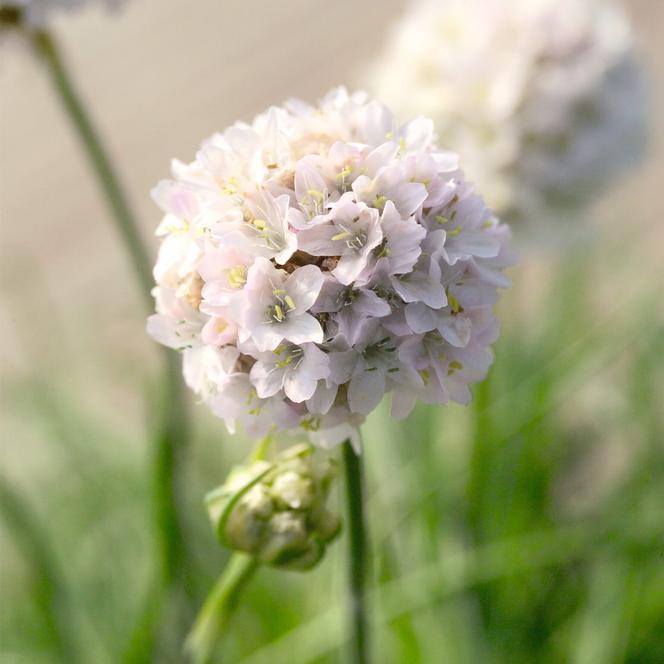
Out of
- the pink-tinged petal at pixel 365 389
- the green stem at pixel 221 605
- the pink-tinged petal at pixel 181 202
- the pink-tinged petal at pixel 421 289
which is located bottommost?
the green stem at pixel 221 605

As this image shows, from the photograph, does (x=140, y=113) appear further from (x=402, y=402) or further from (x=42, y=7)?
(x=402, y=402)

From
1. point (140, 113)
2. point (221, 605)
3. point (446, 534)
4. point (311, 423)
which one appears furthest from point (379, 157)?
point (140, 113)

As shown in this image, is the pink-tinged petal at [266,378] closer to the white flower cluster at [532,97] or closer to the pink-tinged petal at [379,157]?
the pink-tinged petal at [379,157]

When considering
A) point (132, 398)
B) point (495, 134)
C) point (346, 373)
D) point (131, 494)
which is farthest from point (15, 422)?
point (346, 373)

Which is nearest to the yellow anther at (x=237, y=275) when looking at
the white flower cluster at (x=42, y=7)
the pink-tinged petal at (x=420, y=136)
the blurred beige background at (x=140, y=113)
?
the pink-tinged petal at (x=420, y=136)

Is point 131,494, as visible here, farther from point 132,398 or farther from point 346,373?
point 346,373

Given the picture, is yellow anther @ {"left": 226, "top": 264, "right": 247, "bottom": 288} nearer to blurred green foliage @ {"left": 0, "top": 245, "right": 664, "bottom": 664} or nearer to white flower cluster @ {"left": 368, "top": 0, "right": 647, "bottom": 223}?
blurred green foliage @ {"left": 0, "top": 245, "right": 664, "bottom": 664}
